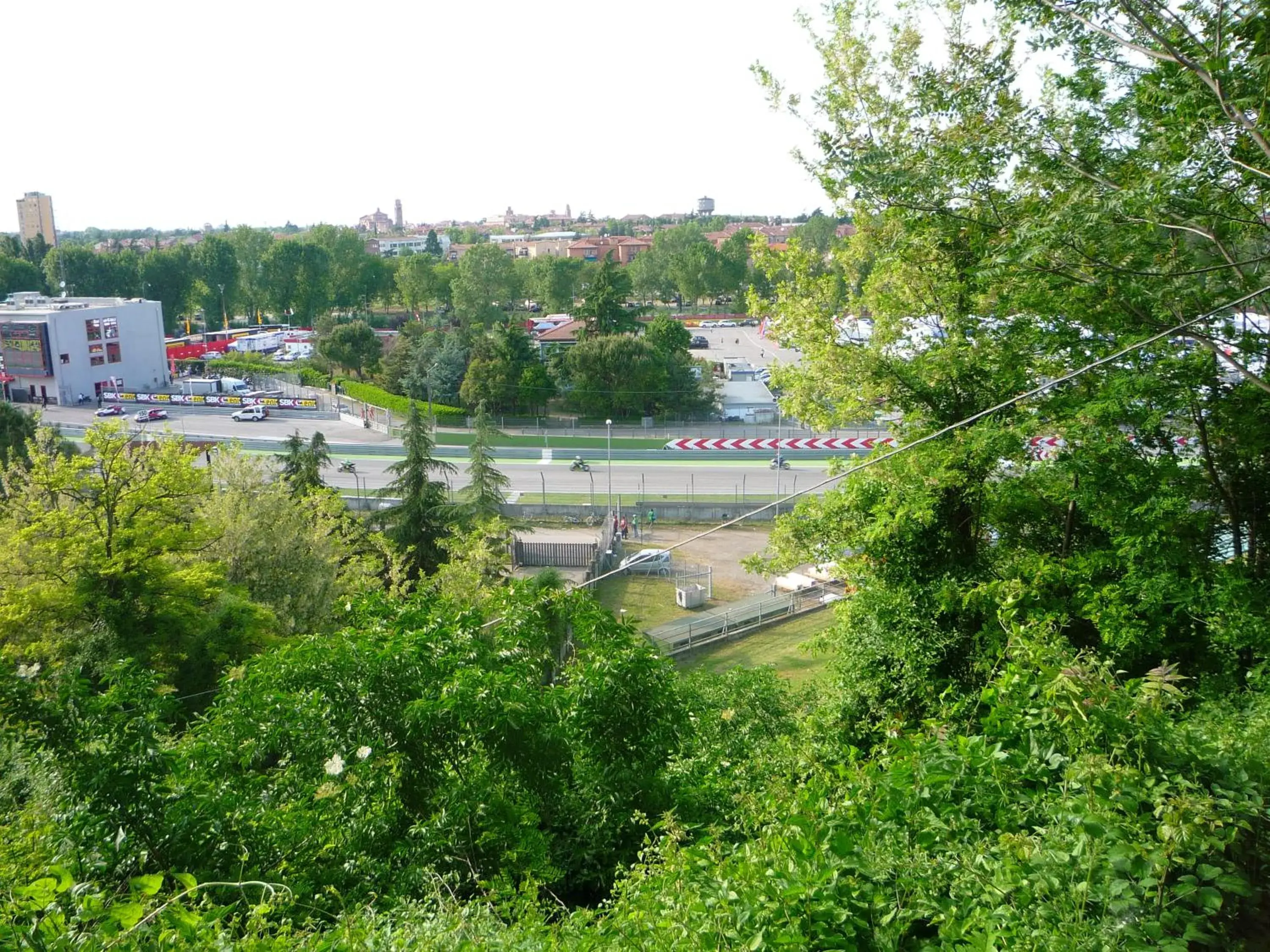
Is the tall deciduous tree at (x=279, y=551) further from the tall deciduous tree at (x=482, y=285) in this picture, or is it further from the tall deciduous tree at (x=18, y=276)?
the tall deciduous tree at (x=18, y=276)

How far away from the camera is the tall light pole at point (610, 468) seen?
23.5 meters

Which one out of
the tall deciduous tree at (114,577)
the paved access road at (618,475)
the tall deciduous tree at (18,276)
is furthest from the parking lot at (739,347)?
the tall deciduous tree at (18,276)

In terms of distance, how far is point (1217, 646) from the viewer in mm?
6145

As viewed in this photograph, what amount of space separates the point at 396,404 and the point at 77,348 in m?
16.0

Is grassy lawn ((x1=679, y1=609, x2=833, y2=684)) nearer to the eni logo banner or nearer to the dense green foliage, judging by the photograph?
the dense green foliage

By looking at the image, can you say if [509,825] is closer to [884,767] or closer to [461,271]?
[884,767]

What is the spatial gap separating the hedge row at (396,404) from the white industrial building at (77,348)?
1143 centimetres

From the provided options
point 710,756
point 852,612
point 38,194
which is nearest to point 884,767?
point 710,756

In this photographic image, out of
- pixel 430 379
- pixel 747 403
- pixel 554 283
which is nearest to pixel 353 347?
pixel 430 379

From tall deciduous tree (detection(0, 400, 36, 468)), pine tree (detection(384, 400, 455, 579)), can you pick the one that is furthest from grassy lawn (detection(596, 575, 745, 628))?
tall deciduous tree (detection(0, 400, 36, 468))

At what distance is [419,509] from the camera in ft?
55.8

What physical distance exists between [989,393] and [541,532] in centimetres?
1711

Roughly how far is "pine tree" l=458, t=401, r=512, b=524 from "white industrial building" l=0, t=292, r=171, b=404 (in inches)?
1169

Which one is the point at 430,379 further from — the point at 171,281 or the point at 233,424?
the point at 171,281
